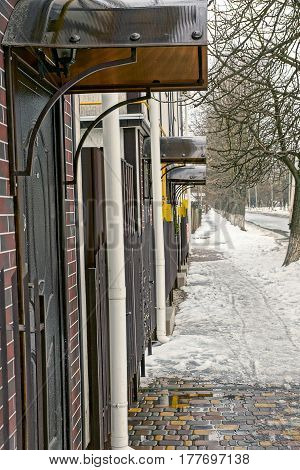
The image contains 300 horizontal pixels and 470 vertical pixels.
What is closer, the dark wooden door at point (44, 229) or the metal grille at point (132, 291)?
the dark wooden door at point (44, 229)

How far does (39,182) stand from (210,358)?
190 inches

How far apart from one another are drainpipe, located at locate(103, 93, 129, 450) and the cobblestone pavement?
0.57 m

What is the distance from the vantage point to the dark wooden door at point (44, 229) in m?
3.03

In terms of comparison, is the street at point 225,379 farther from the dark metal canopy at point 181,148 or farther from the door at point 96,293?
the dark metal canopy at point 181,148

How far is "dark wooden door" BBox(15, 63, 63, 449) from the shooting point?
9.95 feet

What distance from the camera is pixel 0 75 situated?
2.70 metres

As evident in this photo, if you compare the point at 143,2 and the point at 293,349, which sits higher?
the point at 143,2

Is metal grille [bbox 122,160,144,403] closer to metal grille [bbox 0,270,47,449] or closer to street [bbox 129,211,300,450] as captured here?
street [bbox 129,211,300,450]

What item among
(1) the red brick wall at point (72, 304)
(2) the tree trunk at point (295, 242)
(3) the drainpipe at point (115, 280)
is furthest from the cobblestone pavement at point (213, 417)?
(2) the tree trunk at point (295, 242)

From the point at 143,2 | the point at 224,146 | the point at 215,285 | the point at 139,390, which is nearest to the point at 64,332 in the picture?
the point at 143,2

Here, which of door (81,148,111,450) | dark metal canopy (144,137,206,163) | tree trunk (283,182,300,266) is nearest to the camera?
door (81,148,111,450)

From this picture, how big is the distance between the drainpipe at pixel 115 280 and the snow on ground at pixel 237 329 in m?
2.34

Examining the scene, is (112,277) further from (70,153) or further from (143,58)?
(143,58)

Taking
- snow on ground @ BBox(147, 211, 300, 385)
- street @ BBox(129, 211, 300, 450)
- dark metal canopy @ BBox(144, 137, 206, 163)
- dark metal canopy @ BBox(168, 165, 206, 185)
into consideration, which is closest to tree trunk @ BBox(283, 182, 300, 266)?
snow on ground @ BBox(147, 211, 300, 385)
